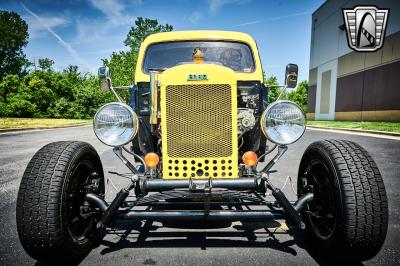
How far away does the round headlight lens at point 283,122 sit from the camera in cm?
237

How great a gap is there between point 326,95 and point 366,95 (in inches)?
322

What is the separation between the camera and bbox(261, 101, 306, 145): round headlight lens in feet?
7.78

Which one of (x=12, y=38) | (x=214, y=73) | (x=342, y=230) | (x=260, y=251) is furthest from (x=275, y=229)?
(x=12, y=38)

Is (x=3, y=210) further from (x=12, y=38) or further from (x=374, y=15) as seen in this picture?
(x=12, y=38)

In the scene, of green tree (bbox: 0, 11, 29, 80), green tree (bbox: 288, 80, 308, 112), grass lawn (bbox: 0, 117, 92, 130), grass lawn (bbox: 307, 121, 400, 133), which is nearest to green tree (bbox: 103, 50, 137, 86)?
grass lawn (bbox: 0, 117, 92, 130)

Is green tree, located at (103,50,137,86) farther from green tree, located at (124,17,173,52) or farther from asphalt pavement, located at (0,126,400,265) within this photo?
asphalt pavement, located at (0,126,400,265)

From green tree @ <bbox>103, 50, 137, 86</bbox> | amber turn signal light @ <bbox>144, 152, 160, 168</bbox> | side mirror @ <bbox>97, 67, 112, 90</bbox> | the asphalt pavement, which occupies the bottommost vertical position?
the asphalt pavement

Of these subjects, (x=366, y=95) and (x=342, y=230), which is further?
(x=366, y=95)

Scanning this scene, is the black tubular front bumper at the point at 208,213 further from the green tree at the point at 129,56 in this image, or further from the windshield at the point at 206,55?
the green tree at the point at 129,56

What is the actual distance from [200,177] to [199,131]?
38 cm

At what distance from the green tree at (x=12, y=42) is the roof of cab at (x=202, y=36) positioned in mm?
49213

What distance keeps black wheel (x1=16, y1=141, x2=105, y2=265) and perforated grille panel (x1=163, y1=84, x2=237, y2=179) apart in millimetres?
717

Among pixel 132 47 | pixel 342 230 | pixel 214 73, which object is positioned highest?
pixel 132 47

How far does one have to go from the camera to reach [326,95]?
3192cm
